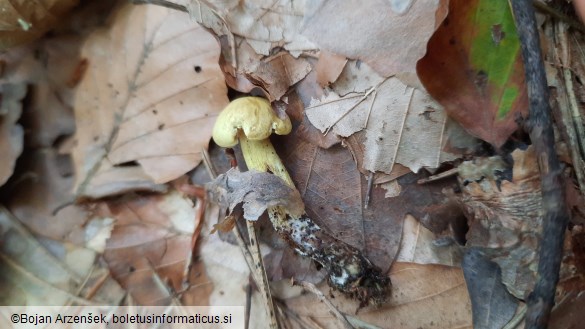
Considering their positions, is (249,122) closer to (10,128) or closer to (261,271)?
(261,271)

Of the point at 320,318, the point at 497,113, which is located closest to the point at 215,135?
the point at 320,318

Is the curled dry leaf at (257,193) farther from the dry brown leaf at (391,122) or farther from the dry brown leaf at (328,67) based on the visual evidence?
the dry brown leaf at (328,67)

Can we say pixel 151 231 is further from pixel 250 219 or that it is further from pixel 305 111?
pixel 305 111

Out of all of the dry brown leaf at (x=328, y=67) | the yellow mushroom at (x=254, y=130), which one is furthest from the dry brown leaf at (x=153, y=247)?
the dry brown leaf at (x=328, y=67)

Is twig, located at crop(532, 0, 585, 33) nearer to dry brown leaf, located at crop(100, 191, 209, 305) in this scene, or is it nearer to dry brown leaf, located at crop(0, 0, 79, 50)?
dry brown leaf, located at crop(100, 191, 209, 305)

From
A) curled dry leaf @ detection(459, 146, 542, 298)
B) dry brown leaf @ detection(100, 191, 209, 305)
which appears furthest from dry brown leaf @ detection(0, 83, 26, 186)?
curled dry leaf @ detection(459, 146, 542, 298)

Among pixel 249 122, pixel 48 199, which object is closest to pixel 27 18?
pixel 48 199
